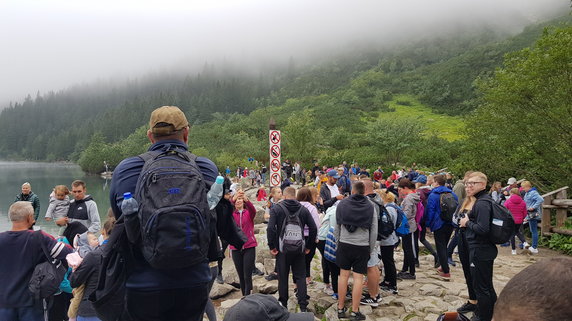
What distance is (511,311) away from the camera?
932 millimetres

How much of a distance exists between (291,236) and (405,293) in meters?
2.23

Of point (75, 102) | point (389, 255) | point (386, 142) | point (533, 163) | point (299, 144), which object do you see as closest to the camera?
point (389, 255)

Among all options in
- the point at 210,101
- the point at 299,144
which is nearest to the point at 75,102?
the point at 210,101

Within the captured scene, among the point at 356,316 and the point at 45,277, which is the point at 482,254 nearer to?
the point at 356,316

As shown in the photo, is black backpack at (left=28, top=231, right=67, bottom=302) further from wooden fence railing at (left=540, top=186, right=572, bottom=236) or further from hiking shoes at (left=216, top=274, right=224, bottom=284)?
wooden fence railing at (left=540, top=186, right=572, bottom=236)

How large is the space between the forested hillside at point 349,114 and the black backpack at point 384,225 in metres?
7.19

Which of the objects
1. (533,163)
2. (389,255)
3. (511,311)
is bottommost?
(389,255)

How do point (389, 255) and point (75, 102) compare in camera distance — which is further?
point (75, 102)

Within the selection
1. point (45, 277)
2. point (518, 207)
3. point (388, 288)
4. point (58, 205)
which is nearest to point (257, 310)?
point (45, 277)

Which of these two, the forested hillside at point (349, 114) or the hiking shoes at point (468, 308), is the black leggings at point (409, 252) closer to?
the hiking shoes at point (468, 308)

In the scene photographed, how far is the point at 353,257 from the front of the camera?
14.1 ft

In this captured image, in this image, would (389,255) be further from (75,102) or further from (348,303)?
(75,102)

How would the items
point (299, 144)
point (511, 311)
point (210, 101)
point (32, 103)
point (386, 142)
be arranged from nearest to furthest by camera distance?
point (511, 311)
point (386, 142)
point (299, 144)
point (210, 101)
point (32, 103)

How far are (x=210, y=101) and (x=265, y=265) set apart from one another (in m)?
82.9
